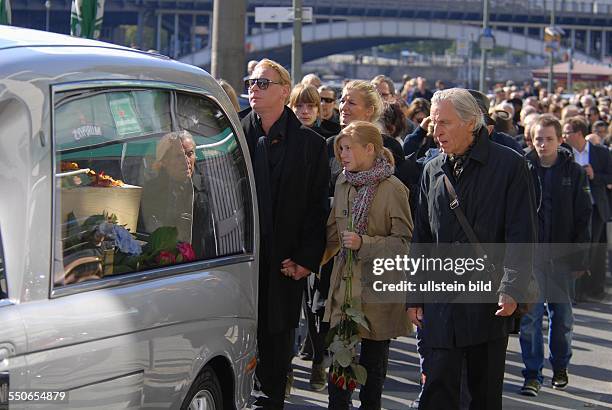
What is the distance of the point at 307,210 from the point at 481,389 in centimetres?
137

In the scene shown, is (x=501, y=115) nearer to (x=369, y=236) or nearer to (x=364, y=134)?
(x=364, y=134)

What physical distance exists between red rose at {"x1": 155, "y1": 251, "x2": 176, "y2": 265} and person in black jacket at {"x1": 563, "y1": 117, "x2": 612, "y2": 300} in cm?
793

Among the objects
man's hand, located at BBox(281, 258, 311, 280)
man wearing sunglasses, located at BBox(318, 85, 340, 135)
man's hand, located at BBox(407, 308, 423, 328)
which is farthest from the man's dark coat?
man's hand, located at BBox(407, 308, 423, 328)

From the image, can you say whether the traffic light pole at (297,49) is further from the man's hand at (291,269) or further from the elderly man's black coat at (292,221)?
the man's hand at (291,269)

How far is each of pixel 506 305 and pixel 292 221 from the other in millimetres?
1363

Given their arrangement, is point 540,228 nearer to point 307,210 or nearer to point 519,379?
point 519,379

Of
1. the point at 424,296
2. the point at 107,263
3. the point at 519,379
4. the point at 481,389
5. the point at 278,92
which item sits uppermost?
the point at 278,92

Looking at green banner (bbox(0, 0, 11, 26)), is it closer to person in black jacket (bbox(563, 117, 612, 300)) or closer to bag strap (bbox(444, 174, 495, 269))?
bag strap (bbox(444, 174, 495, 269))

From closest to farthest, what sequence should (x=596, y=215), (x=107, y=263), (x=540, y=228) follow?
(x=107, y=263), (x=540, y=228), (x=596, y=215)

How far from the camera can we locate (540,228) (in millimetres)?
9172

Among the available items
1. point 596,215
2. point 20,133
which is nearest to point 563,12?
point 596,215

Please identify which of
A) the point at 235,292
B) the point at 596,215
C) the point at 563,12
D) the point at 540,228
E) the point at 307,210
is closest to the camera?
the point at 235,292

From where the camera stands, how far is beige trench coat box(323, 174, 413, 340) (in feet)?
23.0

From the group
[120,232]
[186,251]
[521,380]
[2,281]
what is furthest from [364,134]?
[2,281]
